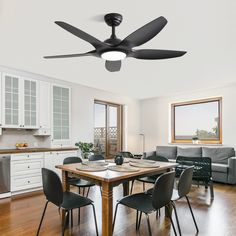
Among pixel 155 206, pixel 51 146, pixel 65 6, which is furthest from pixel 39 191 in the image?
pixel 65 6

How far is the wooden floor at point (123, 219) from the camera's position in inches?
91.5

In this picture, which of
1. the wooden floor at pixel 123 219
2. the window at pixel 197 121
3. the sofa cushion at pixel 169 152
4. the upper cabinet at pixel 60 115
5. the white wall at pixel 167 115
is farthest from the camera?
the sofa cushion at pixel 169 152

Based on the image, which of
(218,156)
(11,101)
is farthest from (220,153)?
(11,101)

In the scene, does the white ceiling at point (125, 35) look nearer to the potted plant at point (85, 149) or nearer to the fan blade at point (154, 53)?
the fan blade at point (154, 53)

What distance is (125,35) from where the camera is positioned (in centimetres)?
263

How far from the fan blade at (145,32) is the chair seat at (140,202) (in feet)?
5.43

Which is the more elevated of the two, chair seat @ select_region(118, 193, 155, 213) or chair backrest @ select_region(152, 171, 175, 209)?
chair backrest @ select_region(152, 171, 175, 209)

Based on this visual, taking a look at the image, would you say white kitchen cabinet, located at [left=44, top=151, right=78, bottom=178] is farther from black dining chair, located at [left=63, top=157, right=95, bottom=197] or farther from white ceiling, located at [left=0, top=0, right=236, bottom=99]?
white ceiling, located at [left=0, top=0, right=236, bottom=99]

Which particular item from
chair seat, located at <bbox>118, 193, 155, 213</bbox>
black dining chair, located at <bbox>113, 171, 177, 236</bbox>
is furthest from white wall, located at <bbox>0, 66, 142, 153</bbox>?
black dining chair, located at <bbox>113, 171, 177, 236</bbox>

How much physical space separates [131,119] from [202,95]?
7.94 feet

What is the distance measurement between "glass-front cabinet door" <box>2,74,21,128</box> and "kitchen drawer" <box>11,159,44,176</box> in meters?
0.76

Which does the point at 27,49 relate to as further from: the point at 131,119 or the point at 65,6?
the point at 131,119

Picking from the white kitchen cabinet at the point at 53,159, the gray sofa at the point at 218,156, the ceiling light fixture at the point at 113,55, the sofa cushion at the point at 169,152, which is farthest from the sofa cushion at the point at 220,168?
the ceiling light fixture at the point at 113,55

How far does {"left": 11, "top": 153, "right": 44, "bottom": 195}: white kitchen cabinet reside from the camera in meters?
3.65
